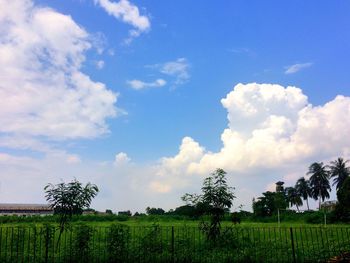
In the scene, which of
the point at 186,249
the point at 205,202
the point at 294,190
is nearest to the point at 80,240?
the point at 186,249

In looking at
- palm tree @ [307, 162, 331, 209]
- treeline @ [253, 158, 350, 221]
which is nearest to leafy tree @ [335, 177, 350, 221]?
treeline @ [253, 158, 350, 221]

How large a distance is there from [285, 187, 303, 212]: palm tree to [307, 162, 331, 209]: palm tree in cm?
1111

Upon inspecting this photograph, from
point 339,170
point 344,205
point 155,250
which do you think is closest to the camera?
point 155,250

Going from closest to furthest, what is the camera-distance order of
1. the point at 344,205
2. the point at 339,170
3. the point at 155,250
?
the point at 155,250 → the point at 344,205 → the point at 339,170

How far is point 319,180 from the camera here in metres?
88.7

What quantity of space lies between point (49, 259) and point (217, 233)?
23.2 feet

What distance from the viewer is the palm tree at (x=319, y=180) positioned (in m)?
88.1

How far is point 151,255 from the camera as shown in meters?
15.7

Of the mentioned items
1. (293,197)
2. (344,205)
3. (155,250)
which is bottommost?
(155,250)

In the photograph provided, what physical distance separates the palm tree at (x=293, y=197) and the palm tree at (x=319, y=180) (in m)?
11.1

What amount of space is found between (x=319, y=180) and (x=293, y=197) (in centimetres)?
1453

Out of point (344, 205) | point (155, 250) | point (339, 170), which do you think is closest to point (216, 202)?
point (155, 250)

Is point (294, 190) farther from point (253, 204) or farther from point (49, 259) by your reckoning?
point (49, 259)

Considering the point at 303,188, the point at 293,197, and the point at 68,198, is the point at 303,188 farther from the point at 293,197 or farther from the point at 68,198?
the point at 68,198
